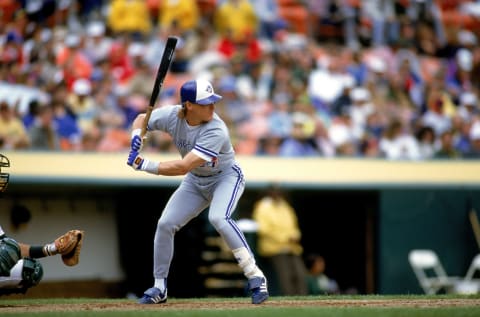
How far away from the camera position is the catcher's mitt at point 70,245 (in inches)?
321

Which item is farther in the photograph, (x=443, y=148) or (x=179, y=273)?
(x=443, y=148)

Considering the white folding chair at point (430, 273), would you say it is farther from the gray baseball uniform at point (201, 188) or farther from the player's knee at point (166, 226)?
the player's knee at point (166, 226)

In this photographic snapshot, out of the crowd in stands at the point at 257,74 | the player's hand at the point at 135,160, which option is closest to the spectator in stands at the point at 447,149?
the crowd in stands at the point at 257,74

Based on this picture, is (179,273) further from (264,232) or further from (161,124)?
(161,124)

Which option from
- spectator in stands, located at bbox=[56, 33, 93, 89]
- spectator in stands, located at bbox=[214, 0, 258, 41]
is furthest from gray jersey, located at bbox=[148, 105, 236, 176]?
spectator in stands, located at bbox=[214, 0, 258, 41]

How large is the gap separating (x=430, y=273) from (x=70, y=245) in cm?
787

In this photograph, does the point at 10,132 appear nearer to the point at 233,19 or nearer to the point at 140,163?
the point at 140,163

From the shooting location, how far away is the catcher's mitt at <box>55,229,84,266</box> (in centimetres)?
815

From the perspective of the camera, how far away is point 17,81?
44.9 ft

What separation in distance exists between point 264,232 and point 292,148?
1333 mm

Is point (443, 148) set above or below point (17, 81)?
below

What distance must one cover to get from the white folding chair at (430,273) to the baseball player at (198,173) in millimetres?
6705

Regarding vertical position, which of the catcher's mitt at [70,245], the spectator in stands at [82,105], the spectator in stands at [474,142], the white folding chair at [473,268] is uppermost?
the spectator in stands at [82,105]

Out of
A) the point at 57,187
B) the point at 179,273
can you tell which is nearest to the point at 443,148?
the point at 179,273
